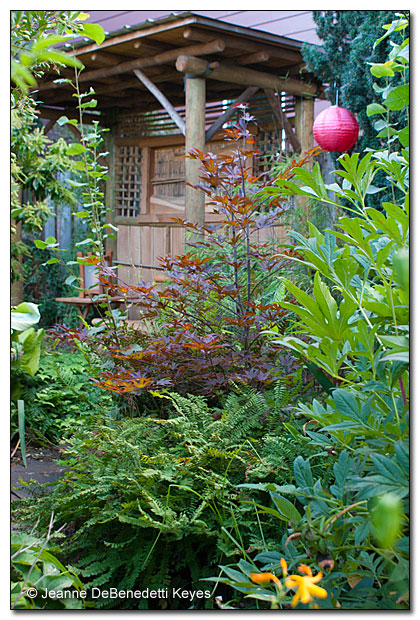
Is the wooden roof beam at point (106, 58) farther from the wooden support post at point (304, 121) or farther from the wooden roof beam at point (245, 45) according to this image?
the wooden support post at point (304, 121)

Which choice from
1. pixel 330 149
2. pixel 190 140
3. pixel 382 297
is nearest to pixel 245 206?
pixel 382 297

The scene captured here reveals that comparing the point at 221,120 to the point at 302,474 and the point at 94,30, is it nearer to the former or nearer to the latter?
the point at 94,30

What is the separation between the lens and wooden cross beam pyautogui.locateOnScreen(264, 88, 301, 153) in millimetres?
5539

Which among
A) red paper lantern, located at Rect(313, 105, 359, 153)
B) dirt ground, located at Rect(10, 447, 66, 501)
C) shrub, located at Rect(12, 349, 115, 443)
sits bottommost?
dirt ground, located at Rect(10, 447, 66, 501)

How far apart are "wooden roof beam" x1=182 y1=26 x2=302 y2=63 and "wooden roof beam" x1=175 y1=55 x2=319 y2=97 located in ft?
0.67

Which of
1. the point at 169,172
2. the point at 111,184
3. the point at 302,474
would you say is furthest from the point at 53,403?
the point at 111,184

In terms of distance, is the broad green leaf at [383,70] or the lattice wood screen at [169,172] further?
the lattice wood screen at [169,172]

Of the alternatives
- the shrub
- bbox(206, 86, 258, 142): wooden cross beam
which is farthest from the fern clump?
bbox(206, 86, 258, 142): wooden cross beam

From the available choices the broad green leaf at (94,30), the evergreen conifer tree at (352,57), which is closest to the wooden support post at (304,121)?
the evergreen conifer tree at (352,57)

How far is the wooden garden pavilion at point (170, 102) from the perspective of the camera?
4637 mm

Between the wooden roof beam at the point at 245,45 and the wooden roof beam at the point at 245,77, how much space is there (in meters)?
0.20

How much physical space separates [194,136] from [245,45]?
0.82 m

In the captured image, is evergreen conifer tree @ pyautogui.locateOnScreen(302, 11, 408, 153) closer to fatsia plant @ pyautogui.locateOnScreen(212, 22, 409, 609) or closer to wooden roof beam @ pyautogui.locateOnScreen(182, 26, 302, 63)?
wooden roof beam @ pyautogui.locateOnScreen(182, 26, 302, 63)

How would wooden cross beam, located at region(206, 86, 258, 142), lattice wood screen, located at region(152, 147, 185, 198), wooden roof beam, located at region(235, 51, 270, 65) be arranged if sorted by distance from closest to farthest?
wooden roof beam, located at region(235, 51, 270, 65), wooden cross beam, located at region(206, 86, 258, 142), lattice wood screen, located at region(152, 147, 185, 198)
